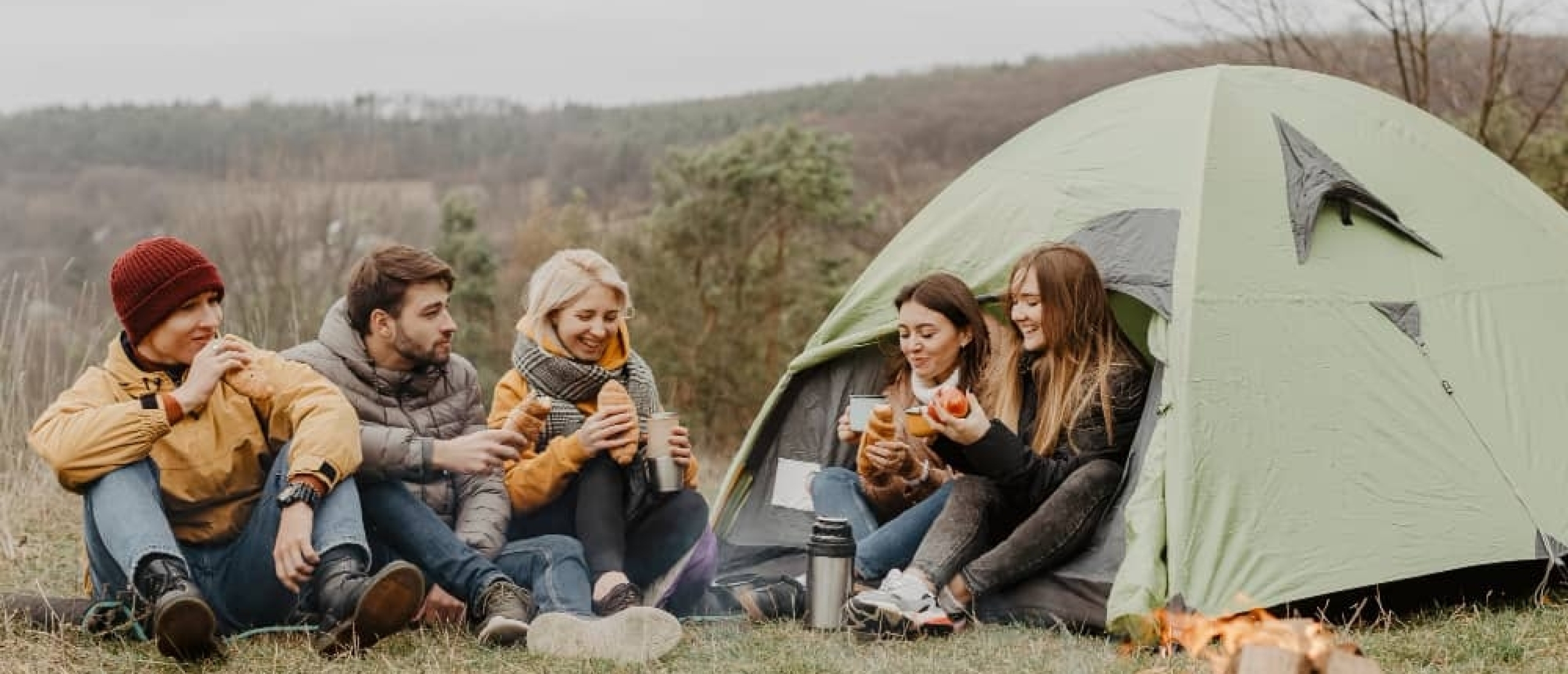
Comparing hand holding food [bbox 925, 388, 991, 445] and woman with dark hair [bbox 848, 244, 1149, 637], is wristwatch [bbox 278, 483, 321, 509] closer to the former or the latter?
woman with dark hair [bbox 848, 244, 1149, 637]

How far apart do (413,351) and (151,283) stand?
2.44 ft

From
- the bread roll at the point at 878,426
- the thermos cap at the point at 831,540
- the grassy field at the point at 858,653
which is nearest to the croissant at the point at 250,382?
the grassy field at the point at 858,653

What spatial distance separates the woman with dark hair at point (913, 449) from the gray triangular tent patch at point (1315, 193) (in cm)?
95

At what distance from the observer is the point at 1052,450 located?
4324 mm

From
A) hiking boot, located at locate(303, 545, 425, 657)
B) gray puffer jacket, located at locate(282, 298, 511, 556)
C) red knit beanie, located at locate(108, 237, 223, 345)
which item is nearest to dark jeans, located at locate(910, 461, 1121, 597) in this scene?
gray puffer jacket, located at locate(282, 298, 511, 556)

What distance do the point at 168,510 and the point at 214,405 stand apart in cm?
28

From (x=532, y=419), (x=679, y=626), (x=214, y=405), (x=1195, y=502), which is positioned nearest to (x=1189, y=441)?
(x=1195, y=502)

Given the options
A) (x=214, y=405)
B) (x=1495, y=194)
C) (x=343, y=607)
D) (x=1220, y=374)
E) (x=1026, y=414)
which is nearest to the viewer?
(x=343, y=607)

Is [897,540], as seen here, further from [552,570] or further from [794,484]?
[552,570]

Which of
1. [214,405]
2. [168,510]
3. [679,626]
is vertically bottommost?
[679,626]

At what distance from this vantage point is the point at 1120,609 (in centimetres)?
382

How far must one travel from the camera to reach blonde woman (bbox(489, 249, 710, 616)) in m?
4.21

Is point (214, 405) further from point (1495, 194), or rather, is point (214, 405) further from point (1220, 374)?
point (1495, 194)

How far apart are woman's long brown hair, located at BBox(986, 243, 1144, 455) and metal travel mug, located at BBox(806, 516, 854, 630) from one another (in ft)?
2.12
